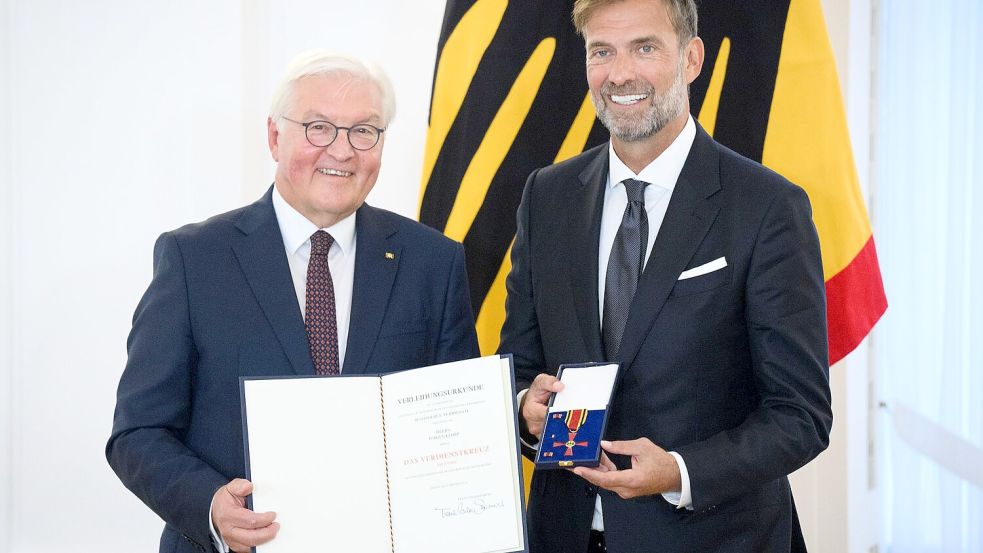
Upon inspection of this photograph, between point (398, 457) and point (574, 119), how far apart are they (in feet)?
5.76

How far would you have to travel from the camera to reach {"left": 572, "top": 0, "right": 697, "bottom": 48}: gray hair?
238 centimetres

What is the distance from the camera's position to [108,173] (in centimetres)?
385

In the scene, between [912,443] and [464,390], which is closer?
[464,390]

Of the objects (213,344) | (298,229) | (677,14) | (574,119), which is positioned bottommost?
(213,344)

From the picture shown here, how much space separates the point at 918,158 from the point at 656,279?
7.46 ft

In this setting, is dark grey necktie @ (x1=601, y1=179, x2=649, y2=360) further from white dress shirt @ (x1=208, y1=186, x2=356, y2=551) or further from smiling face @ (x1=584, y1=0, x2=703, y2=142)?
white dress shirt @ (x1=208, y1=186, x2=356, y2=551)

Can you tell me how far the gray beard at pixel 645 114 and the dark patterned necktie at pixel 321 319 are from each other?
77 cm

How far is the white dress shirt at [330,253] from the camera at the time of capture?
86.2 inches

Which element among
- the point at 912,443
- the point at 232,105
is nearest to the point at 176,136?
the point at 232,105

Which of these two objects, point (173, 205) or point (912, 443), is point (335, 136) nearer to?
point (173, 205)

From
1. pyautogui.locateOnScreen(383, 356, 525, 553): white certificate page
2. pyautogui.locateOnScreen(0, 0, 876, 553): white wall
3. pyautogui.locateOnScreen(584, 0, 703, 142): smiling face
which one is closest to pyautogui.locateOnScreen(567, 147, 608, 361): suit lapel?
pyautogui.locateOnScreen(584, 0, 703, 142): smiling face

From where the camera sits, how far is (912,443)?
3.99 meters

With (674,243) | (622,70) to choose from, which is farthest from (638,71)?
(674,243)
